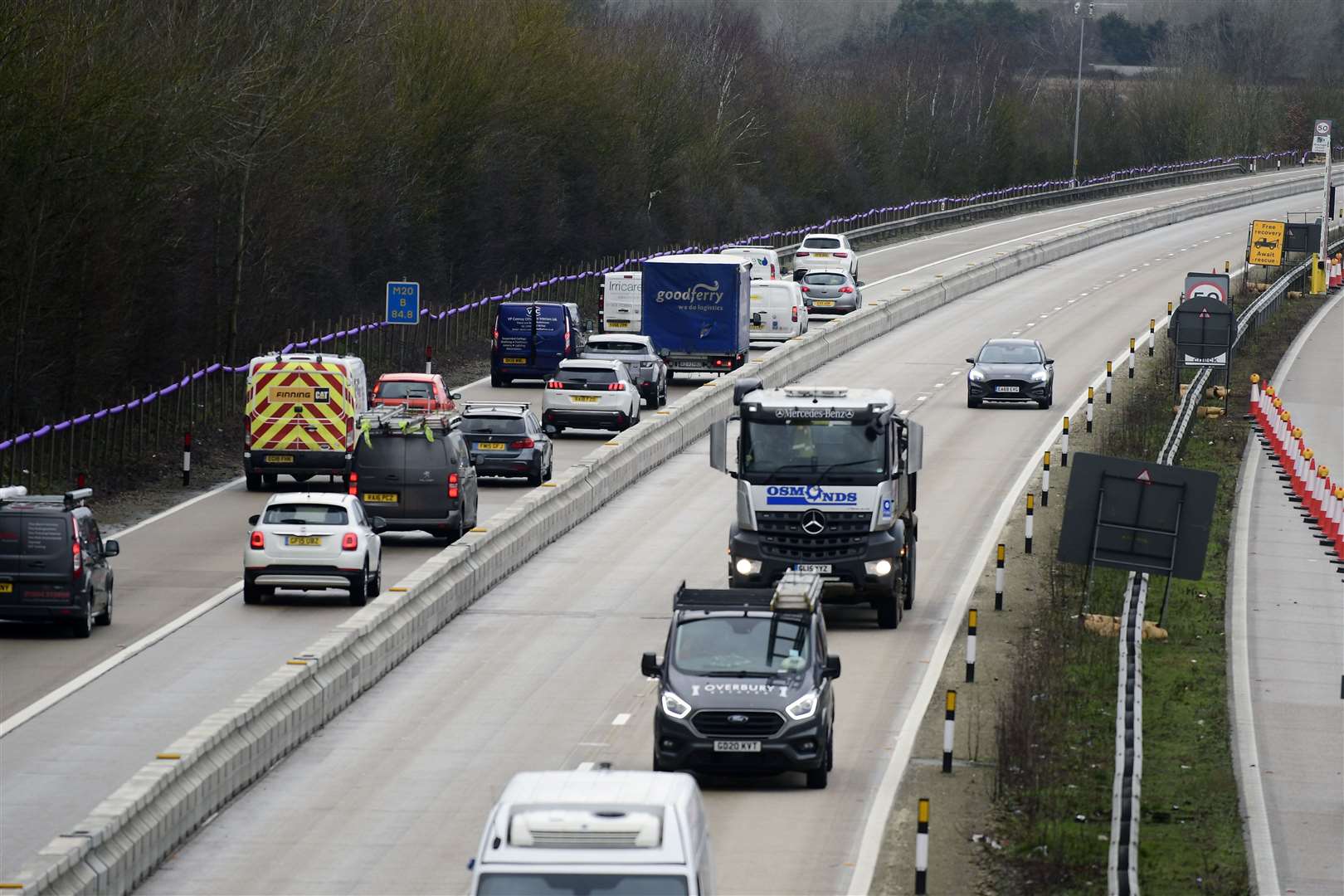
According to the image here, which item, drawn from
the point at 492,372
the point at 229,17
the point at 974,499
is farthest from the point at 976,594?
the point at 229,17

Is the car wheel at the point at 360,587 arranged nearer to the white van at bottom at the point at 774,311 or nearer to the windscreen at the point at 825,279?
the white van at bottom at the point at 774,311

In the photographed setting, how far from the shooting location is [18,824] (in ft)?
63.1

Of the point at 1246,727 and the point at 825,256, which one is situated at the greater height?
the point at 825,256

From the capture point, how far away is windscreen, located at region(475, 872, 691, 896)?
462 inches

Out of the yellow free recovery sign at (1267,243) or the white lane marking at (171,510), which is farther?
the yellow free recovery sign at (1267,243)

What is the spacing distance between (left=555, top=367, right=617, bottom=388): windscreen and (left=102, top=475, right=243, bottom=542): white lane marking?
7.61 meters

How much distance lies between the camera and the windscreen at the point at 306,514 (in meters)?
29.1

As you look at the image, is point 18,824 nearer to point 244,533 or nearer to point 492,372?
point 244,533

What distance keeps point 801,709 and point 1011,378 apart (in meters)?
32.1

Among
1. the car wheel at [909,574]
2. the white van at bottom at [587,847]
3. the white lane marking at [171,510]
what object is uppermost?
the white van at bottom at [587,847]

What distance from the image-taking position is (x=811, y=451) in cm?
2744

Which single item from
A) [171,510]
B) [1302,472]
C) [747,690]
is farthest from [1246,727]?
[171,510]

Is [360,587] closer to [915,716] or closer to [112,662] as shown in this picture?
[112,662]

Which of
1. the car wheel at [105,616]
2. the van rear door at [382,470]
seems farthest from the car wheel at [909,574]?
the car wheel at [105,616]
